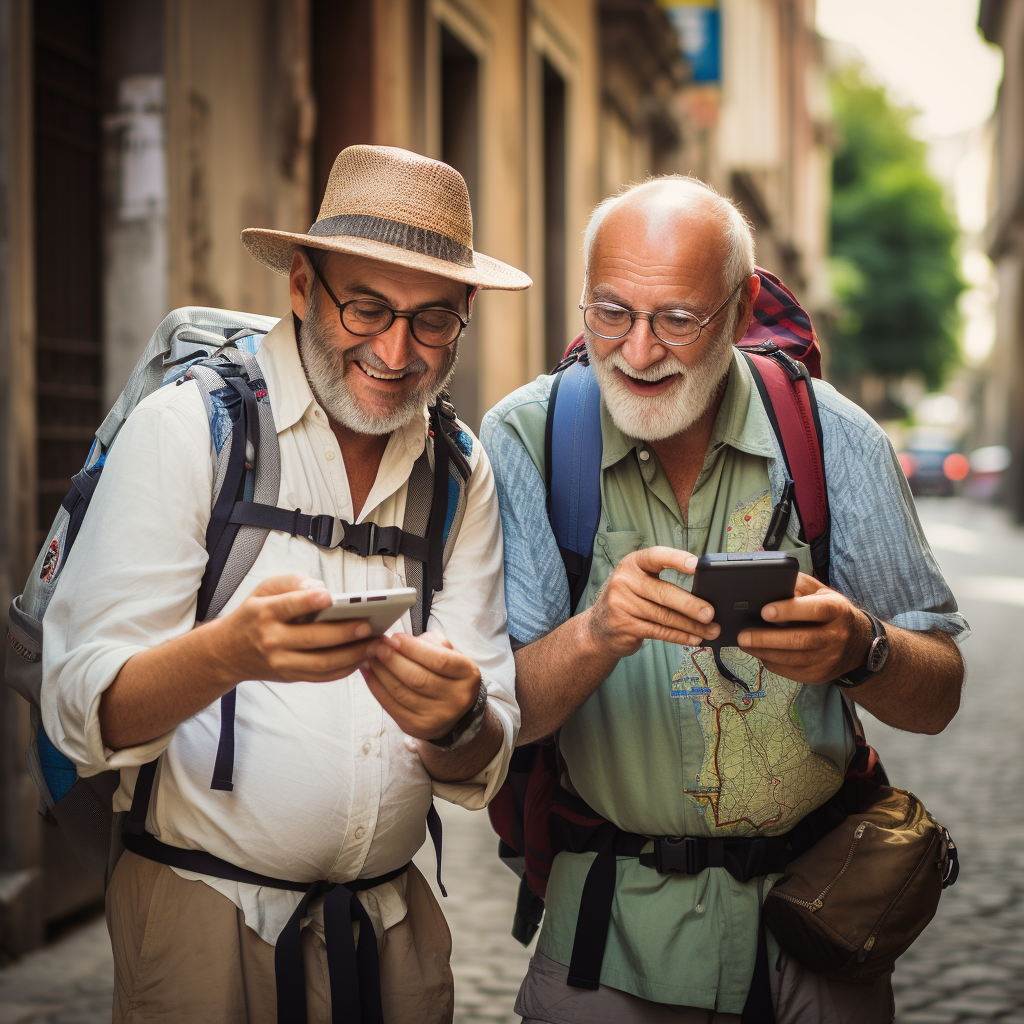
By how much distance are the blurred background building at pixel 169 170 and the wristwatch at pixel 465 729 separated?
2725mm

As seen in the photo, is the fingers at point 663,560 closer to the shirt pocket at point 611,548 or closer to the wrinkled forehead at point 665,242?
the shirt pocket at point 611,548

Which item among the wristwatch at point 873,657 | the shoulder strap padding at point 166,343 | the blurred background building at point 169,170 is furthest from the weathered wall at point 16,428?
the wristwatch at point 873,657

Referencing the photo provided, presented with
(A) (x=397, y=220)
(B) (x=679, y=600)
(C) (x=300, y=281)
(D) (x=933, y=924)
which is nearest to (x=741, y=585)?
(B) (x=679, y=600)

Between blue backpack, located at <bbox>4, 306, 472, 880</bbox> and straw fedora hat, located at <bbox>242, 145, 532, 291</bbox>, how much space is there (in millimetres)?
262

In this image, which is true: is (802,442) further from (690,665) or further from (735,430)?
(690,665)

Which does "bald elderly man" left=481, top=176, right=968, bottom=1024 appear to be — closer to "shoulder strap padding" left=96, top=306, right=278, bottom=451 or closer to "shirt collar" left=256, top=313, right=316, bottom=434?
"shirt collar" left=256, top=313, right=316, bottom=434

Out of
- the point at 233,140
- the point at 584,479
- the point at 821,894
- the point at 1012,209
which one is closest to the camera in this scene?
the point at 821,894

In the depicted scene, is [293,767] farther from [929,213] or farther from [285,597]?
[929,213]

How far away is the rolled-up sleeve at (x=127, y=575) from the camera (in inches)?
79.5

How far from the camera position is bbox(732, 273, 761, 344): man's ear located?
272 centimetres

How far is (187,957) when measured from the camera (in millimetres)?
2238

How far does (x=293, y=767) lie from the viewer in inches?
87.6

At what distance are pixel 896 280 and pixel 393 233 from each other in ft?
134

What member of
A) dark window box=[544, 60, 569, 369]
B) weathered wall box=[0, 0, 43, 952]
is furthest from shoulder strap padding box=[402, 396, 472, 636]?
Answer: dark window box=[544, 60, 569, 369]
